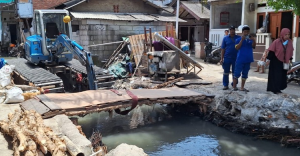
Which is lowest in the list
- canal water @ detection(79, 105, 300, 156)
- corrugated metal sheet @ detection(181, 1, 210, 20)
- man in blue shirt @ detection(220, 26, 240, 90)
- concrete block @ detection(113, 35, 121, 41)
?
canal water @ detection(79, 105, 300, 156)

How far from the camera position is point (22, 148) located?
3.89m

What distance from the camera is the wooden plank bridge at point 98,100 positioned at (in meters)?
6.09

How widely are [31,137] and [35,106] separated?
1.95 m

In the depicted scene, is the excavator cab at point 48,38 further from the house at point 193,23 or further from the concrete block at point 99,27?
the house at point 193,23

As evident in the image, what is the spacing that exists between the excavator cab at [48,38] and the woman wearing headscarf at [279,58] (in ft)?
20.6

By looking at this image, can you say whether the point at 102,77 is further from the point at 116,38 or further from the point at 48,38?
the point at 116,38

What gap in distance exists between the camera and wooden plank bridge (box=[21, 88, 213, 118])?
20.0 feet

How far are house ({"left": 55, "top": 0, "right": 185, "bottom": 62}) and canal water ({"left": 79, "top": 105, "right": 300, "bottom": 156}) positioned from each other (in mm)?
6083

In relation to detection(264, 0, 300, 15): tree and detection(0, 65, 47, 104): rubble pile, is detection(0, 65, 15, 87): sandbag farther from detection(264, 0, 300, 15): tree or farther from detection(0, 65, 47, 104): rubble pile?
detection(264, 0, 300, 15): tree

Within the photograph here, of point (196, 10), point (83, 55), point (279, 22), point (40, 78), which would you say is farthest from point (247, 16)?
point (40, 78)

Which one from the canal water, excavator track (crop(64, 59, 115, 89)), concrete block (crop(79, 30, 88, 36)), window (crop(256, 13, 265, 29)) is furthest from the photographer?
window (crop(256, 13, 265, 29))

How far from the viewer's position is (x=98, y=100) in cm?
676

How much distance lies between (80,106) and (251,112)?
13.3 ft

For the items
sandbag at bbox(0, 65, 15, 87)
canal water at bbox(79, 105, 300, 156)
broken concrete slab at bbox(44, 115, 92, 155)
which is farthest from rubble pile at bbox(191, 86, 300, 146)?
sandbag at bbox(0, 65, 15, 87)
